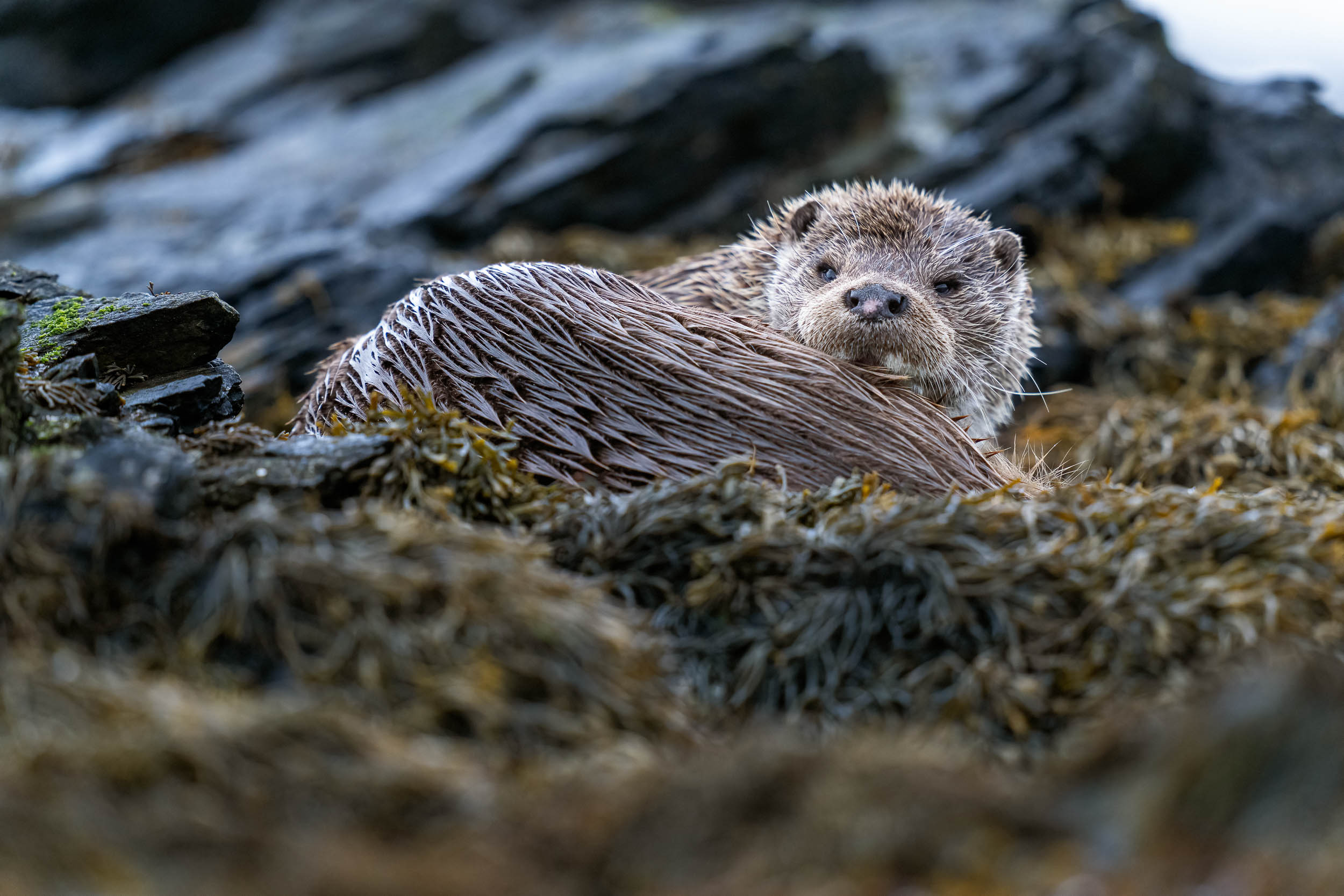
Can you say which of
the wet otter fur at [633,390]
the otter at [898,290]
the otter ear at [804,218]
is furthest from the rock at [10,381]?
the otter ear at [804,218]

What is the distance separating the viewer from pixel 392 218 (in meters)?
11.0

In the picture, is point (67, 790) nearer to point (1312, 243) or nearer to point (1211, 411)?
point (1211, 411)

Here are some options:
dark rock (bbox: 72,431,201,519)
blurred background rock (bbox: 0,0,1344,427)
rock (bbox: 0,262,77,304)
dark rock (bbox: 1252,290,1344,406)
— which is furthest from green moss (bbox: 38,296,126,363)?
dark rock (bbox: 1252,290,1344,406)

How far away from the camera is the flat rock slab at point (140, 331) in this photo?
4.28 metres

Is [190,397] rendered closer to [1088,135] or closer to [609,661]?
[609,661]

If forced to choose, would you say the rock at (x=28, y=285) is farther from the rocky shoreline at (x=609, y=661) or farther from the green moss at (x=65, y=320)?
the green moss at (x=65, y=320)

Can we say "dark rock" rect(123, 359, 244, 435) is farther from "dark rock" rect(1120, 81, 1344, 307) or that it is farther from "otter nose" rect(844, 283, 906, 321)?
"dark rock" rect(1120, 81, 1344, 307)

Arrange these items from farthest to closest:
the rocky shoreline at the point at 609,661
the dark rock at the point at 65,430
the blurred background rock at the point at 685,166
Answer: the blurred background rock at the point at 685,166 < the dark rock at the point at 65,430 < the rocky shoreline at the point at 609,661

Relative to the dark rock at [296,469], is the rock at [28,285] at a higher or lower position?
higher

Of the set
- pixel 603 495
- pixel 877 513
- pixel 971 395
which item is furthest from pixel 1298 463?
pixel 603 495

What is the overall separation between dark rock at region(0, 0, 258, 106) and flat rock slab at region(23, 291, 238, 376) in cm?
1433

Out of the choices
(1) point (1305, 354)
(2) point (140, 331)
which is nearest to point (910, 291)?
(2) point (140, 331)

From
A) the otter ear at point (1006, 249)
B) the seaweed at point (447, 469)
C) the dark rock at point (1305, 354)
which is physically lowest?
the dark rock at point (1305, 354)

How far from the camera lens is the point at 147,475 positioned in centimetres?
294
